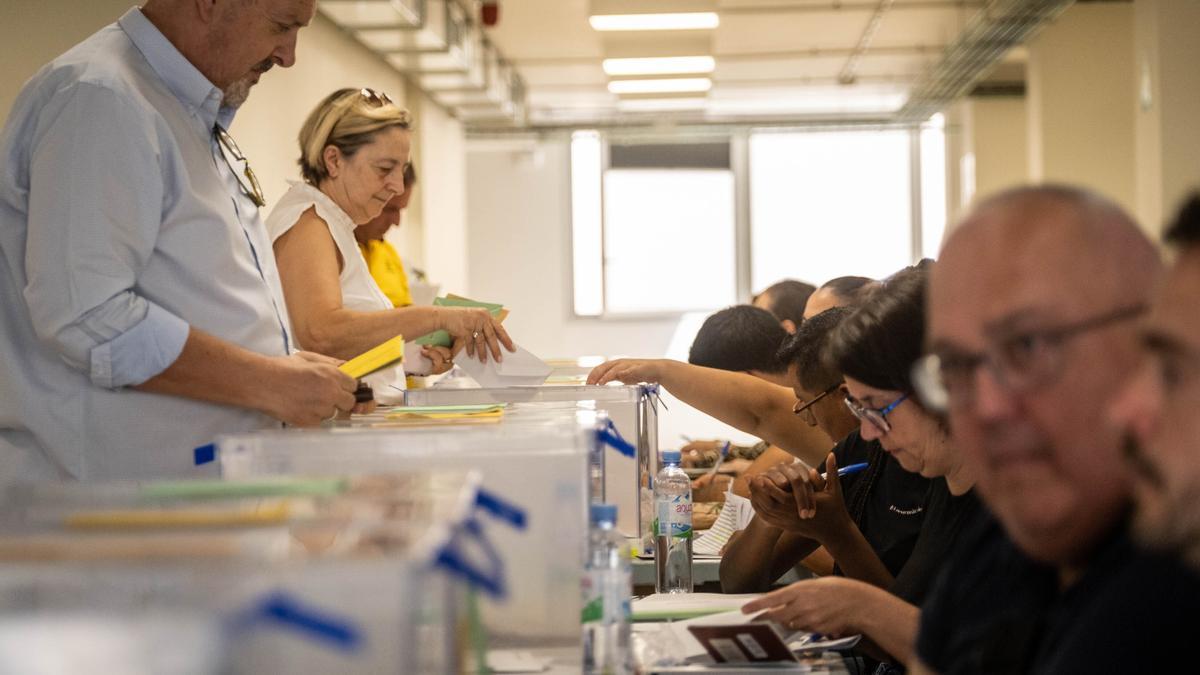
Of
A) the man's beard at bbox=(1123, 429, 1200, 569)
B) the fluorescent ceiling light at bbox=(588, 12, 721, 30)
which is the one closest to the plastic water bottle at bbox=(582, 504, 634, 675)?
the man's beard at bbox=(1123, 429, 1200, 569)

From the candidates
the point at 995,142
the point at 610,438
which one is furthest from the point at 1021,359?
the point at 995,142

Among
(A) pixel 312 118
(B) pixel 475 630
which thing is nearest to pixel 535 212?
(A) pixel 312 118

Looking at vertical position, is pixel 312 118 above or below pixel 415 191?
below

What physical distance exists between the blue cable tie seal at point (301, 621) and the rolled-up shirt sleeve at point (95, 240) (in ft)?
3.60

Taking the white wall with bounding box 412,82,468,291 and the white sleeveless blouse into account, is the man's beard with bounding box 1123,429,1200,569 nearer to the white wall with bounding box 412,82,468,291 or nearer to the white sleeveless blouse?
the white sleeveless blouse

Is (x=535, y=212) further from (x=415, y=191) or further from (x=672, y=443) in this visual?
(x=672, y=443)

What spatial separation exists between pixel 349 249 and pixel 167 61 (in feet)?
3.62

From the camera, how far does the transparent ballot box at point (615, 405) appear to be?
271 centimetres

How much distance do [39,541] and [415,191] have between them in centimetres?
879

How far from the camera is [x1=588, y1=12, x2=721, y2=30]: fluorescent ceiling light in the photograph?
23.9 ft

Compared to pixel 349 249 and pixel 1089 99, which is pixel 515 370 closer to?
pixel 349 249

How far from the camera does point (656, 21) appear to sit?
24.3ft

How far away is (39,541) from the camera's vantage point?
3.48 feet

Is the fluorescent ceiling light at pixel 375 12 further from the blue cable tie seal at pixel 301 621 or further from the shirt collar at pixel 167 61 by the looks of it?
the blue cable tie seal at pixel 301 621
